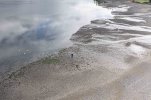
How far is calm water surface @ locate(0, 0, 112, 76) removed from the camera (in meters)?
25.4

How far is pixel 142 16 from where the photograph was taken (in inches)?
1666

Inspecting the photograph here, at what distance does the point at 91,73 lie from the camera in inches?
837

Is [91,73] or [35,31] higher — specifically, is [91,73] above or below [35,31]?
below

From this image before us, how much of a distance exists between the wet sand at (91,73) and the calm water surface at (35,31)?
5.17 feet

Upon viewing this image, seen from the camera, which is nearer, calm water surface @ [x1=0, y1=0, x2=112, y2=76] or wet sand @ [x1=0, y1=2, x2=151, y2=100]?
wet sand @ [x1=0, y1=2, x2=151, y2=100]

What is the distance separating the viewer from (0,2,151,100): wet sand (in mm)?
18188

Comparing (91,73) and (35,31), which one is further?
(35,31)

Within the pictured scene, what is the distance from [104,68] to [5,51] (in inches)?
374

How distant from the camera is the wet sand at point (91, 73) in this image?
18.2 m

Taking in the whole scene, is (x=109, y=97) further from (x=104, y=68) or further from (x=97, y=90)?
(x=104, y=68)

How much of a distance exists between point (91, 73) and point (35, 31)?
45.4 feet

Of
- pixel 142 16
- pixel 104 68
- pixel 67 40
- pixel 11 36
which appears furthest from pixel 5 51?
pixel 142 16

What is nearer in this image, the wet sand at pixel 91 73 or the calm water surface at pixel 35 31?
the wet sand at pixel 91 73

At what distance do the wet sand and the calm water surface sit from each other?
1575 mm
